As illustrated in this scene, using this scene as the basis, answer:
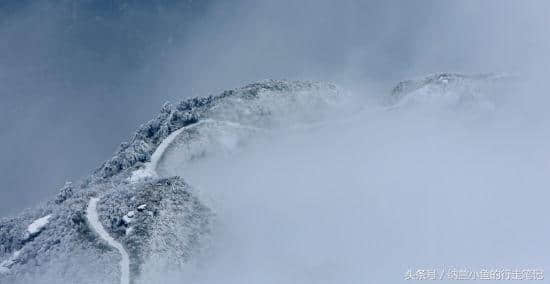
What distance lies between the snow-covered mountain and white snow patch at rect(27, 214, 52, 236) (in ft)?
0.30

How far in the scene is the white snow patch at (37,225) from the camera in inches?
2479

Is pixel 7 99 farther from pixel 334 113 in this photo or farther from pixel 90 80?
pixel 334 113

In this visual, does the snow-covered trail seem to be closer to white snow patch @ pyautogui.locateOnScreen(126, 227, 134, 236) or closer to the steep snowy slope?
the steep snowy slope

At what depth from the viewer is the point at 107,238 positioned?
193 feet

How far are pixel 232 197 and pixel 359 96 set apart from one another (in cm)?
2697

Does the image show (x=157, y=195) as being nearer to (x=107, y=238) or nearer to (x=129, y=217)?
(x=129, y=217)

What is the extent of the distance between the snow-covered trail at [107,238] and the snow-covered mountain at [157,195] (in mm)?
82

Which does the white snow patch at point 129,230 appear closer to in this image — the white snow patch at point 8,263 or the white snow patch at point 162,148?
the white snow patch at point 162,148

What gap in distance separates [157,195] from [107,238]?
5.82m

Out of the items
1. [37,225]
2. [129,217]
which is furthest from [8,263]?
[129,217]

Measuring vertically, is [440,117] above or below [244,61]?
below

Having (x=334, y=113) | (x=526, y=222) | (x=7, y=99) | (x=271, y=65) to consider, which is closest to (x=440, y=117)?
(x=334, y=113)

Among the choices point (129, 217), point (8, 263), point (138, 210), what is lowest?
point (8, 263)

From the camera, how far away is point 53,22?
129m
